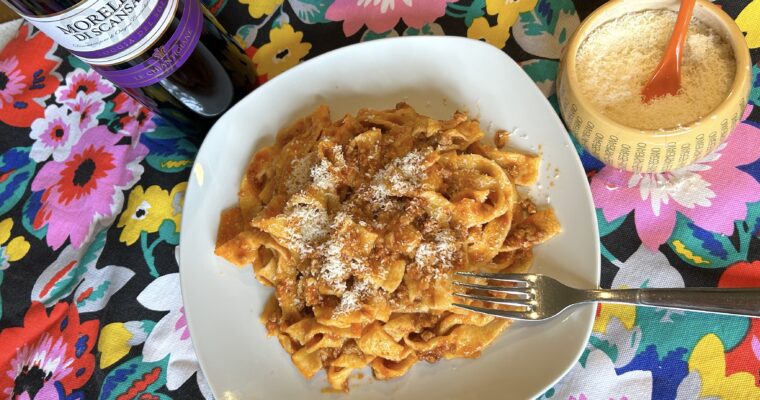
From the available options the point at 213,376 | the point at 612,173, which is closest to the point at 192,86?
the point at 213,376

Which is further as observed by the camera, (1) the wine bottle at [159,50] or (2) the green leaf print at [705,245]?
(2) the green leaf print at [705,245]

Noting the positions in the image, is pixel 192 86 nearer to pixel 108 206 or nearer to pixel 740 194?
pixel 108 206

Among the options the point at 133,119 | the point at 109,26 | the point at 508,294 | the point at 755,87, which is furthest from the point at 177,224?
the point at 755,87

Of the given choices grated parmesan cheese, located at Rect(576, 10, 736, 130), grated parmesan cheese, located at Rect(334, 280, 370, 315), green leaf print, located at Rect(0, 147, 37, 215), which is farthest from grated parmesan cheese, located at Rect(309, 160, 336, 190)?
green leaf print, located at Rect(0, 147, 37, 215)

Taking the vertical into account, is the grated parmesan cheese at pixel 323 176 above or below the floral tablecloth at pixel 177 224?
above

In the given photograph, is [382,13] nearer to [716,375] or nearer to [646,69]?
[646,69]

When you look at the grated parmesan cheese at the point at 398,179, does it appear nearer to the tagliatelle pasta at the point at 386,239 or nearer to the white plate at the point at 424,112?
the tagliatelle pasta at the point at 386,239

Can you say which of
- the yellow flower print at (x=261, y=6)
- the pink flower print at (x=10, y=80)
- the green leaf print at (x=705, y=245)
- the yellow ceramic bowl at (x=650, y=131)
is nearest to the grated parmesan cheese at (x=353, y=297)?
the yellow ceramic bowl at (x=650, y=131)
